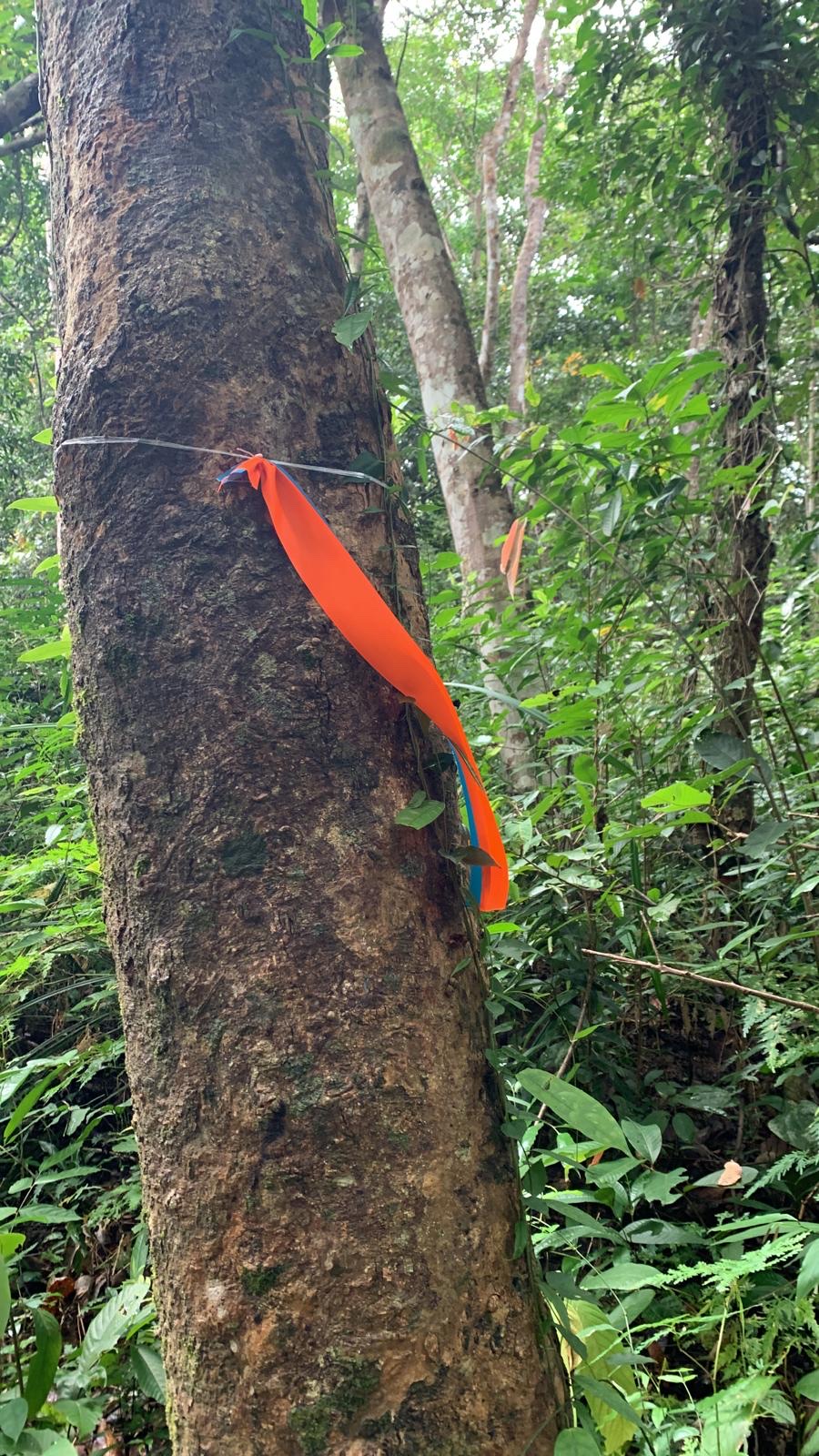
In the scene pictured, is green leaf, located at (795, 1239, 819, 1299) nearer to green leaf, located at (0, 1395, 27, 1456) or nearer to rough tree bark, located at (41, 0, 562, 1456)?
rough tree bark, located at (41, 0, 562, 1456)

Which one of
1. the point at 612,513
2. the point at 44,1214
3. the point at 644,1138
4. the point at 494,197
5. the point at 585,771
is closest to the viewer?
the point at 644,1138

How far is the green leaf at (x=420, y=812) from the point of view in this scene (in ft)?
2.62

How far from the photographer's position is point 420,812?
2.66ft

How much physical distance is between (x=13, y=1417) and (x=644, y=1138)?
83 centimetres

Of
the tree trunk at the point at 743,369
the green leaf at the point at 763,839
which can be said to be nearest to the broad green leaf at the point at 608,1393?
the green leaf at the point at 763,839

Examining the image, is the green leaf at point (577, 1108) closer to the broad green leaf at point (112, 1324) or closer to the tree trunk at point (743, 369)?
the broad green leaf at point (112, 1324)

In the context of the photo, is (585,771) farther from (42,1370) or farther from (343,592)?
(42,1370)

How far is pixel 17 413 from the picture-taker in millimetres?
7168

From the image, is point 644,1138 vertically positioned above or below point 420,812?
below

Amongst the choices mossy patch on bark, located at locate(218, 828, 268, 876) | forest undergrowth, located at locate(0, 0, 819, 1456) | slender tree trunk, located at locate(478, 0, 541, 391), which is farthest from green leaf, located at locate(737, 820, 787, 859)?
slender tree trunk, located at locate(478, 0, 541, 391)

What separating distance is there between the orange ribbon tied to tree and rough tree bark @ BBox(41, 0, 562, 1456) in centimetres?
3

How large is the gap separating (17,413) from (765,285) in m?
6.71

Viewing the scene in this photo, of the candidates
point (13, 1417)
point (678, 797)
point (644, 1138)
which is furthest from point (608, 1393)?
point (678, 797)

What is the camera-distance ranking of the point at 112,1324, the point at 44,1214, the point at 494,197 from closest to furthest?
the point at 112,1324 < the point at 44,1214 < the point at 494,197
